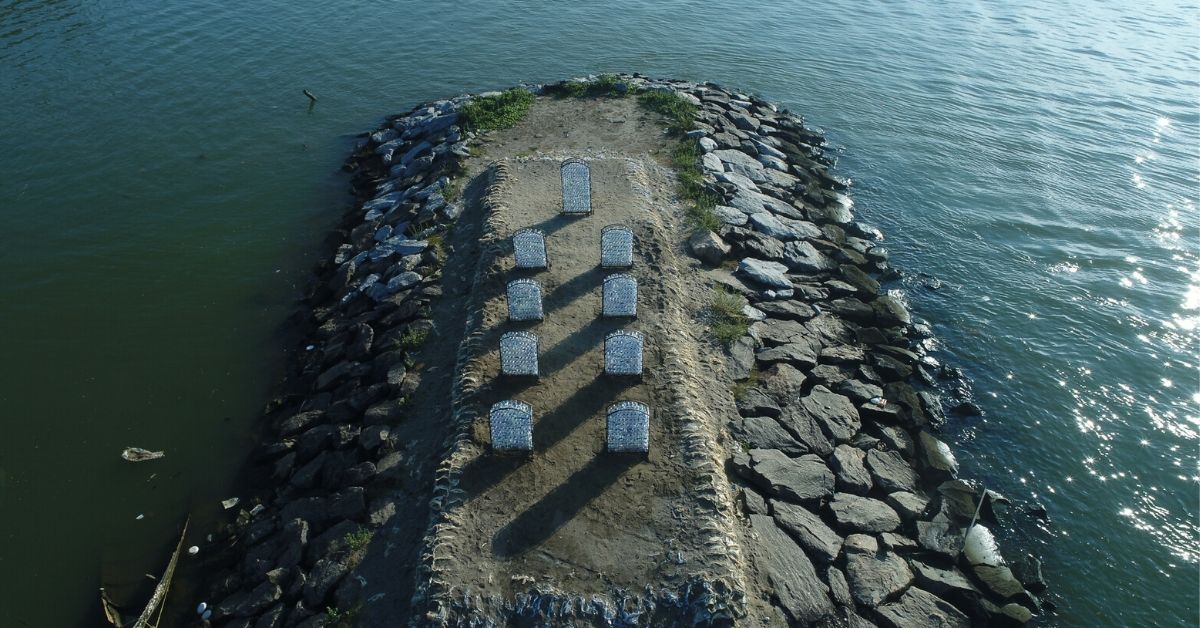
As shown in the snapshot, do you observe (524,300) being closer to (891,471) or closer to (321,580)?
(321,580)

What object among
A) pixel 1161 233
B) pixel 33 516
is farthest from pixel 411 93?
pixel 1161 233

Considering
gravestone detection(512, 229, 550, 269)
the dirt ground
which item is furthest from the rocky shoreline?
gravestone detection(512, 229, 550, 269)

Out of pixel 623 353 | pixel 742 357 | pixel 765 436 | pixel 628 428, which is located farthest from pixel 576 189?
pixel 628 428

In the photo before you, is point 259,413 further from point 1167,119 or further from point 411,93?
point 1167,119

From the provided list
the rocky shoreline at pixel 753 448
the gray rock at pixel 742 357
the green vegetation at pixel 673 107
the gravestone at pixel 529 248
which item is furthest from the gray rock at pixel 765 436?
the green vegetation at pixel 673 107

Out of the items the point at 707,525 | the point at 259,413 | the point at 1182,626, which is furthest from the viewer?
the point at 259,413

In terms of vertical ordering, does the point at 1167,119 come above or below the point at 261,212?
above
